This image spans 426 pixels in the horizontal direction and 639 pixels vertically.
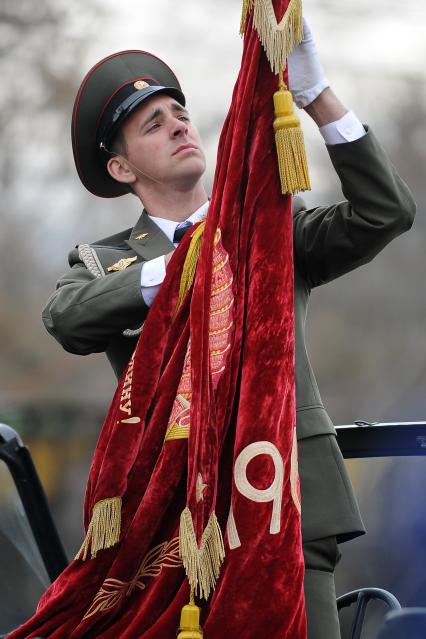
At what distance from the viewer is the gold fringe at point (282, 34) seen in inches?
80.7

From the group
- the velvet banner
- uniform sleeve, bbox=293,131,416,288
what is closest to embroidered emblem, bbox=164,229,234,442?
the velvet banner

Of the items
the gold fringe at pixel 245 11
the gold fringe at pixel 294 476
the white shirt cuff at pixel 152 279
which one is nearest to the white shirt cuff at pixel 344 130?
the gold fringe at pixel 245 11

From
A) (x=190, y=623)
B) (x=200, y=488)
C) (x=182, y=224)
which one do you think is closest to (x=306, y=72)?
(x=182, y=224)

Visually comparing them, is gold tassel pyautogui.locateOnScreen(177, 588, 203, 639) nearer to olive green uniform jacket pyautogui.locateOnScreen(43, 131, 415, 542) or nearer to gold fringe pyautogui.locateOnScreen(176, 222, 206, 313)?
olive green uniform jacket pyautogui.locateOnScreen(43, 131, 415, 542)

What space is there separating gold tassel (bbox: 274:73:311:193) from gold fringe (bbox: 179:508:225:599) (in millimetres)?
601

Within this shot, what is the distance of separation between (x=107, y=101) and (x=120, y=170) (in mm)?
165

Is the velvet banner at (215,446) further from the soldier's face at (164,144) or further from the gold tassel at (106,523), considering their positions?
the soldier's face at (164,144)

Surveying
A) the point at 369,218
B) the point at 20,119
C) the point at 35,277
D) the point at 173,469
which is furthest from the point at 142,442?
the point at 20,119

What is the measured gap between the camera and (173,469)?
2094 mm

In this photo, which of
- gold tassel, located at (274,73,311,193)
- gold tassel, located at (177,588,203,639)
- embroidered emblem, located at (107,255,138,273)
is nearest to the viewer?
gold tassel, located at (177,588,203,639)

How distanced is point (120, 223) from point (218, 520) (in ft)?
27.9

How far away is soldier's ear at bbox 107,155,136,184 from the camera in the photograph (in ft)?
8.78

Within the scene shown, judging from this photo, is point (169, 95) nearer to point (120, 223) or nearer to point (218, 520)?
point (218, 520)

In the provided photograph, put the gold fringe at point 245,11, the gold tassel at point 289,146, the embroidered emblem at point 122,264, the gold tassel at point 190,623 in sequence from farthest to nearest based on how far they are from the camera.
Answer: the embroidered emblem at point 122,264, the gold fringe at point 245,11, the gold tassel at point 289,146, the gold tassel at point 190,623
